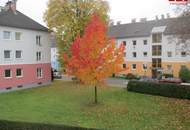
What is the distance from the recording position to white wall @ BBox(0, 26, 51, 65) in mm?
42994

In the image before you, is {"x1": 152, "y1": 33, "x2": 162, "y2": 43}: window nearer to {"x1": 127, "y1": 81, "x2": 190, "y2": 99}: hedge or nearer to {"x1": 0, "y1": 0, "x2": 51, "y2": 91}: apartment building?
{"x1": 0, "y1": 0, "x2": 51, "y2": 91}: apartment building

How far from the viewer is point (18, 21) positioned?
46500 mm

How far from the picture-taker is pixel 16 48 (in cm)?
4519

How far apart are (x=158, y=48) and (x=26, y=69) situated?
30.0 m

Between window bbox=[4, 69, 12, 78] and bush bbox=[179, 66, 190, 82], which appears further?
bush bbox=[179, 66, 190, 82]

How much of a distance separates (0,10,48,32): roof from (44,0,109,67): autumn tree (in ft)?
8.00

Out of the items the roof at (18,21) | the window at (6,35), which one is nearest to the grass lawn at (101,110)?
the window at (6,35)

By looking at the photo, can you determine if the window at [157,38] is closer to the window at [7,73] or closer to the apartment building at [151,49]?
the apartment building at [151,49]

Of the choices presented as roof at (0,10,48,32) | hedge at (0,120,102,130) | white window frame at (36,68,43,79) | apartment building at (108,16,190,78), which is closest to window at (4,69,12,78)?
white window frame at (36,68,43,79)

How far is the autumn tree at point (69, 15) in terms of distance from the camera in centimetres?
4778

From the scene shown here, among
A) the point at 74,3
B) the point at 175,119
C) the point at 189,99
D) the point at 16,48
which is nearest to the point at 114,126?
the point at 175,119

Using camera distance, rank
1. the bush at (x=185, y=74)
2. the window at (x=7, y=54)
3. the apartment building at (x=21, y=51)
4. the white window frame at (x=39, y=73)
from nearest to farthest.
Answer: the apartment building at (x=21, y=51) → the window at (x=7, y=54) → the white window frame at (x=39, y=73) → the bush at (x=185, y=74)

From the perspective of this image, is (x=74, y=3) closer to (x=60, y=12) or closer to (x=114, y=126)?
(x=60, y=12)

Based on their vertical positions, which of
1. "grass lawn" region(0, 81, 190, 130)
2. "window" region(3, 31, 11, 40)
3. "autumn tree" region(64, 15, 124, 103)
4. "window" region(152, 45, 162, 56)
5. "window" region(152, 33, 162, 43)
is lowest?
"grass lawn" region(0, 81, 190, 130)
